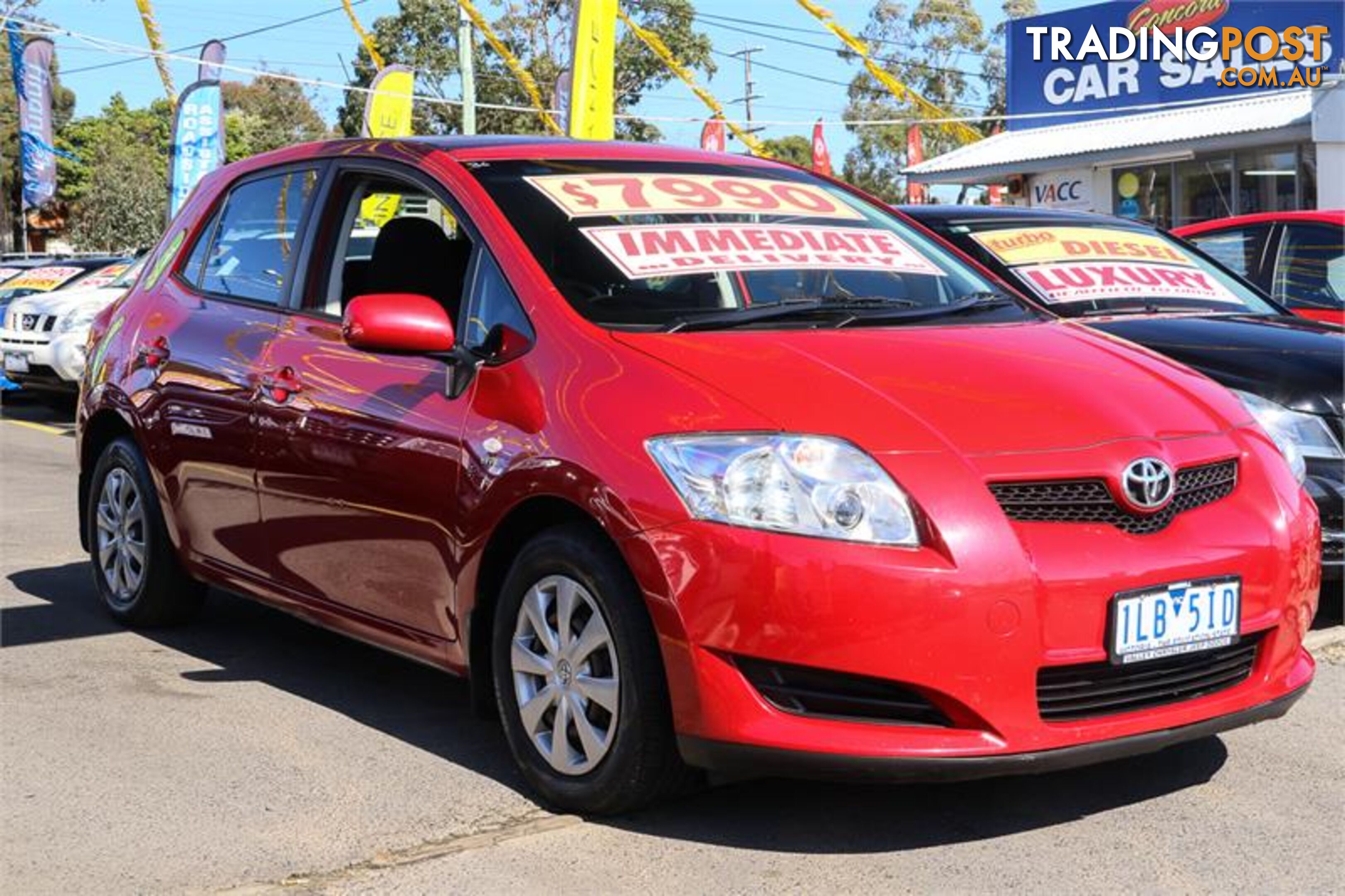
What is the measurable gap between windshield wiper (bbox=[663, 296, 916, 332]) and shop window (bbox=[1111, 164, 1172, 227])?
2294cm

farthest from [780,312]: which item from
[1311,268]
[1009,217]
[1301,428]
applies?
[1311,268]

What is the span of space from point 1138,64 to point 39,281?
1816 centimetres

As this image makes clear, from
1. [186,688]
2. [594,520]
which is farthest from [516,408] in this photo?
[186,688]

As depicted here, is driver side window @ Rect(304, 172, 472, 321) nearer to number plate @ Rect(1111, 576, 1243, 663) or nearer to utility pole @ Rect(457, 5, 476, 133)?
number plate @ Rect(1111, 576, 1243, 663)

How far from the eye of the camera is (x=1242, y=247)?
368 inches

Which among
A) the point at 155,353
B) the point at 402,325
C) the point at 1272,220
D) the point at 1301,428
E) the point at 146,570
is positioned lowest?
the point at 146,570

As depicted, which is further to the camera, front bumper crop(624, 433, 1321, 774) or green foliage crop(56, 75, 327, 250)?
green foliage crop(56, 75, 327, 250)

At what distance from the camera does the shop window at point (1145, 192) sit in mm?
26516

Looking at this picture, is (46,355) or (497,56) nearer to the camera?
(46,355)

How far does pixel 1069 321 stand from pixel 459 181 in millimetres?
1749

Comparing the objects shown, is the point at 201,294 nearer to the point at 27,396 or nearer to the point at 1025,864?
the point at 1025,864

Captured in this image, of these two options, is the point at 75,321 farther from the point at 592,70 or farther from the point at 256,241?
the point at 256,241

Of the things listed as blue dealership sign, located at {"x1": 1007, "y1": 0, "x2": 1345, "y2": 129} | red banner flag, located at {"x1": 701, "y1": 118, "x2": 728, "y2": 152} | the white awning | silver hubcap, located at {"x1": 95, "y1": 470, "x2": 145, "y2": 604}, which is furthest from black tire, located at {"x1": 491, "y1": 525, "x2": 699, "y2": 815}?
red banner flag, located at {"x1": 701, "y1": 118, "x2": 728, "y2": 152}

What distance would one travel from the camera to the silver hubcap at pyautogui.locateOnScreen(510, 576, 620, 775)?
12.6 feet
